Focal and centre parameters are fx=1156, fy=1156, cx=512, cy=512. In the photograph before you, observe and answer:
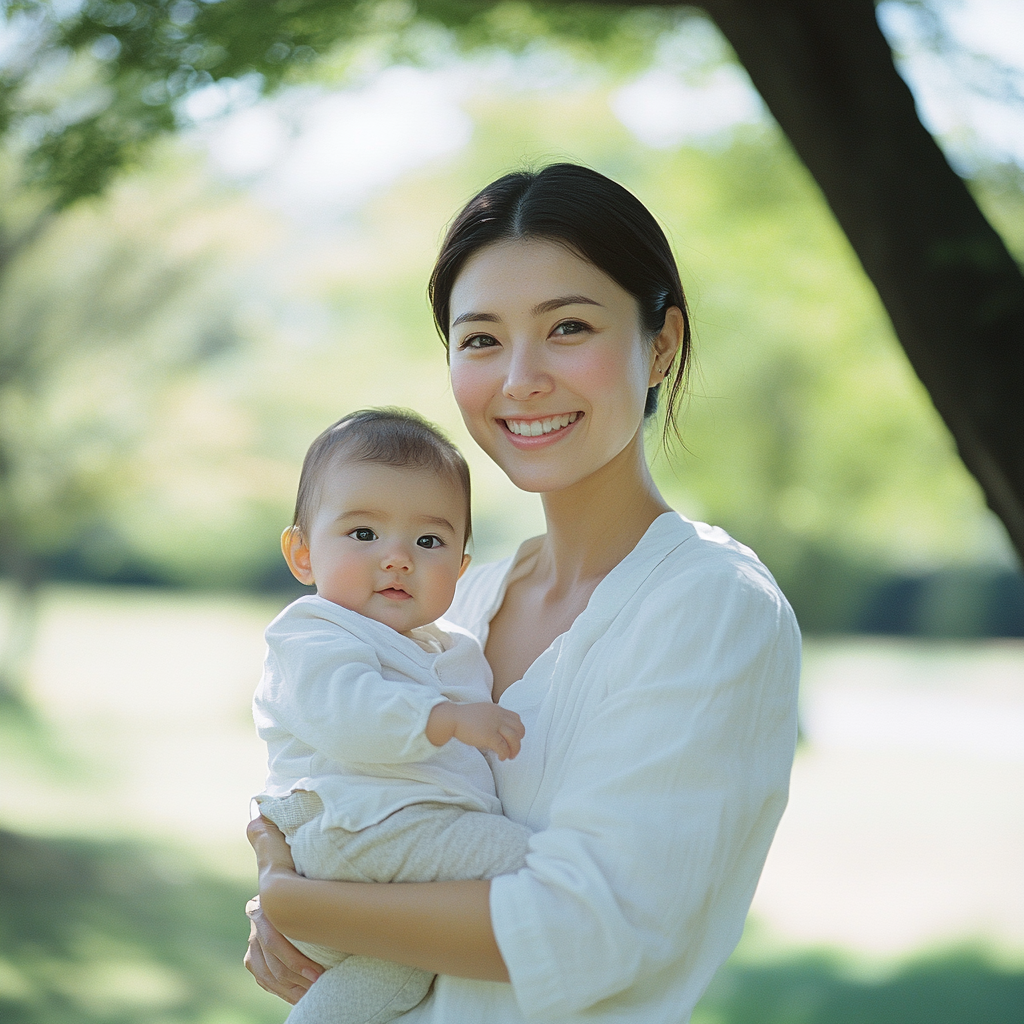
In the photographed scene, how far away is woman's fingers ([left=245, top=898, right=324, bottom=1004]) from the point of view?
5.58ft

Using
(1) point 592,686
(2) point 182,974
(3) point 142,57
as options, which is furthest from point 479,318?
(2) point 182,974

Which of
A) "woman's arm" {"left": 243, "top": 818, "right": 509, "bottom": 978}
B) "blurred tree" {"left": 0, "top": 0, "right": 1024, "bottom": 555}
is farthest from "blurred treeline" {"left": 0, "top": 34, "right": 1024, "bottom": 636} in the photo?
"woman's arm" {"left": 243, "top": 818, "right": 509, "bottom": 978}

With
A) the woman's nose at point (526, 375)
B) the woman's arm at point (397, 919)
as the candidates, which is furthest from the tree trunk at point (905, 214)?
the woman's arm at point (397, 919)

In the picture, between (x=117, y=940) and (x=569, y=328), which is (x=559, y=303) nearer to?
(x=569, y=328)

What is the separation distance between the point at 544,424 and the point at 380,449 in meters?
0.26

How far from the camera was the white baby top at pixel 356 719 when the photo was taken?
1.55m

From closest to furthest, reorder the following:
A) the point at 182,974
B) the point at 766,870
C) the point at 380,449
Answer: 1. the point at 380,449
2. the point at 182,974
3. the point at 766,870

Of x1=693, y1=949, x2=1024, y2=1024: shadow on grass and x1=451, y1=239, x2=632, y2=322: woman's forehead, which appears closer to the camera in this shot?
x1=451, y1=239, x2=632, y2=322: woman's forehead

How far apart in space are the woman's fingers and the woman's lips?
0.84 meters

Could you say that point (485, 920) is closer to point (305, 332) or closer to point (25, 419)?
point (25, 419)

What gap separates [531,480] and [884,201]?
1.46 metres

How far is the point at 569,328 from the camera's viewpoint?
1773mm

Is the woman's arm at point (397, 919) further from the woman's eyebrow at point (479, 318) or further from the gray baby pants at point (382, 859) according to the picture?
the woman's eyebrow at point (479, 318)

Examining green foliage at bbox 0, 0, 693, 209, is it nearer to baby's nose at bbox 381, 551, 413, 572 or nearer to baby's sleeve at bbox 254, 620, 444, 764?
baby's nose at bbox 381, 551, 413, 572
